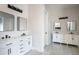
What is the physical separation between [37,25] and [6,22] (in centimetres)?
164

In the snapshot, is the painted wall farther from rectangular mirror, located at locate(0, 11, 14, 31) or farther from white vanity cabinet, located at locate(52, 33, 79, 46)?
rectangular mirror, located at locate(0, 11, 14, 31)

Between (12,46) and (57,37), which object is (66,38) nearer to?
(57,37)

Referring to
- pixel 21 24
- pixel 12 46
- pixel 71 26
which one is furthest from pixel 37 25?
pixel 71 26

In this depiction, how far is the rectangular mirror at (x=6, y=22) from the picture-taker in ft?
11.0

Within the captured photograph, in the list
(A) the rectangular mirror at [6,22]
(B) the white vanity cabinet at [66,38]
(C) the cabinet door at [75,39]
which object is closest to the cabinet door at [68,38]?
(B) the white vanity cabinet at [66,38]

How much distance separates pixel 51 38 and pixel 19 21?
3.37 m

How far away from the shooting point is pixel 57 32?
7.10 m

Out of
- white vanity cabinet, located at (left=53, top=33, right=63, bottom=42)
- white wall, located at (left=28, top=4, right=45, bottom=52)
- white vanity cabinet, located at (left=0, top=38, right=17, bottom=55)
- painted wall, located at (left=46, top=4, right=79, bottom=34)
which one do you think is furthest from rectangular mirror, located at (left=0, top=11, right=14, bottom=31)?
white vanity cabinet, located at (left=53, top=33, right=63, bottom=42)

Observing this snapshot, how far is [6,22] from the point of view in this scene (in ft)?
11.8

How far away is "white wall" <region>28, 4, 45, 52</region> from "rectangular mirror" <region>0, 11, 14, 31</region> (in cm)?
126

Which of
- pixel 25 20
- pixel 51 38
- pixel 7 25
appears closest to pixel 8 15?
pixel 7 25

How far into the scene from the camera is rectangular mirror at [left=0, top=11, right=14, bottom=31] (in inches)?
132

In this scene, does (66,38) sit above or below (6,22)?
below
